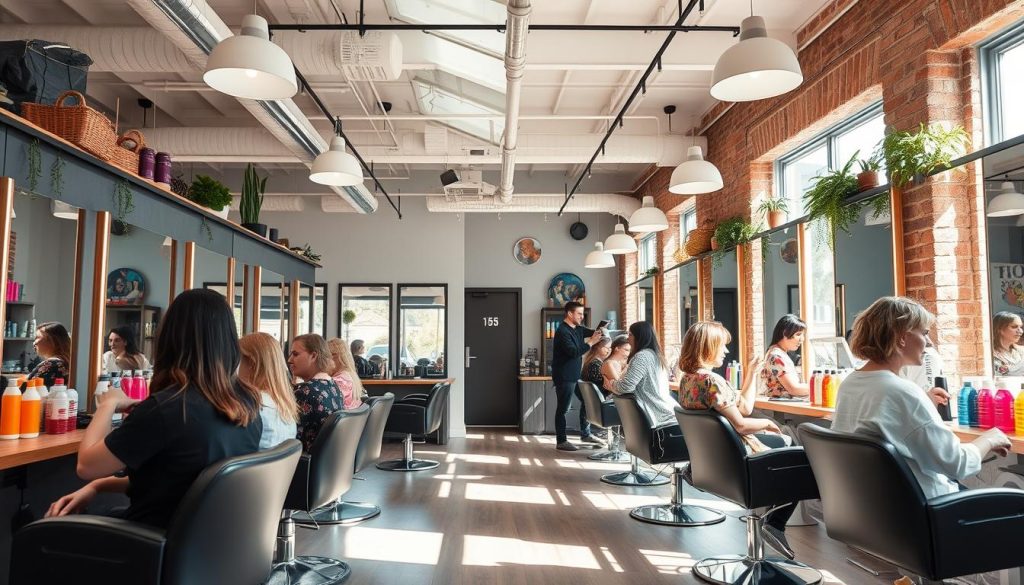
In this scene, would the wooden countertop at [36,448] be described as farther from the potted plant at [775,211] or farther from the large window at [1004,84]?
the potted plant at [775,211]

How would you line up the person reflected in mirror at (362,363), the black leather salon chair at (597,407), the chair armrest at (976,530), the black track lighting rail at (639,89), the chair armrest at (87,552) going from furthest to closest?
A: the person reflected in mirror at (362,363), the black leather salon chair at (597,407), the black track lighting rail at (639,89), the chair armrest at (976,530), the chair armrest at (87,552)

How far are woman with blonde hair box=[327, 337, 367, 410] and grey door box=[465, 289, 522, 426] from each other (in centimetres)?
574

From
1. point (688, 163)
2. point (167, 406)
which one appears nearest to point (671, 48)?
point (688, 163)

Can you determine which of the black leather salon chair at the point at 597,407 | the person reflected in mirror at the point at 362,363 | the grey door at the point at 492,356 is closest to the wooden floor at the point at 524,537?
the black leather salon chair at the point at 597,407

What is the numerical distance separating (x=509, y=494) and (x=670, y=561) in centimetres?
192

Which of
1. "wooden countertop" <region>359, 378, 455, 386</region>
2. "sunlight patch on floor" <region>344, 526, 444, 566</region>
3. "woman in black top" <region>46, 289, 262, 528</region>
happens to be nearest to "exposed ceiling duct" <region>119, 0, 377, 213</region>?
"woman in black top" <region>46, 289, 262, 528</region>

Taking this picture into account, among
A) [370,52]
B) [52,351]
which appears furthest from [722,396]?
[370,52]

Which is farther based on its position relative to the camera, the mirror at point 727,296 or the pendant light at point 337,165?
the mirror at point 727,296

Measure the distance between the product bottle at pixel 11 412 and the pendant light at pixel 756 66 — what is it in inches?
118

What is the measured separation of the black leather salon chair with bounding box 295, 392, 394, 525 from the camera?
12.6ft

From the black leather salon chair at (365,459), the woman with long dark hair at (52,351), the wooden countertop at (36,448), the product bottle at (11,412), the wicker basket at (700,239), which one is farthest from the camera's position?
the wicker basket at (700,239)

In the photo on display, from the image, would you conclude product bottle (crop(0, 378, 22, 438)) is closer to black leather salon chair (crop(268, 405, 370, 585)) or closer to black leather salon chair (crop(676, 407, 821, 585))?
black leather salon chair (crop(268, 405, 370, 585))

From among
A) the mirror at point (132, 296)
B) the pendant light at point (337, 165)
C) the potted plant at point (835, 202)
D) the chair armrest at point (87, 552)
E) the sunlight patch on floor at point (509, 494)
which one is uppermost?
the pendant light at point (337, 165)

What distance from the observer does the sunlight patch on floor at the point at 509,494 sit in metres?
5.16
